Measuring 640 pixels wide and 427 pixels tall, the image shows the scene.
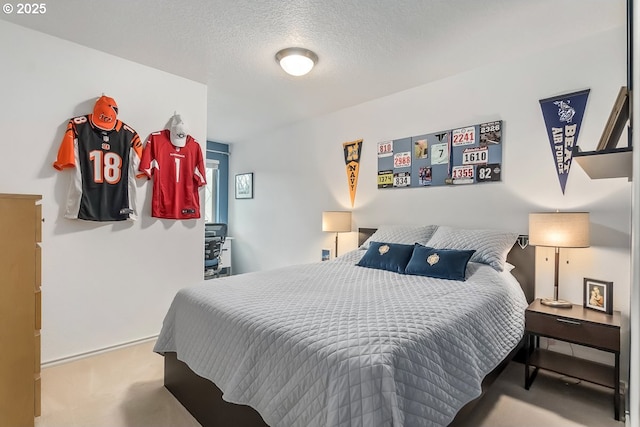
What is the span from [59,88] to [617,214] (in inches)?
159

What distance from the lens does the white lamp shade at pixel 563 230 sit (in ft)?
6.95

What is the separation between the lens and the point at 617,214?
2197 mm

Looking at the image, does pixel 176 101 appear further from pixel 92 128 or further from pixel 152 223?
pixel 152 223

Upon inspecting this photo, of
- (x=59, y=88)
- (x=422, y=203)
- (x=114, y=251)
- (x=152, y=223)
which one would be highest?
(x=59, y=88)

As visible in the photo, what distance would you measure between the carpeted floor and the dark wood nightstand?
4.5 inches

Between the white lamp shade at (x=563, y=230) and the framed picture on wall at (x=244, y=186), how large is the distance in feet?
13.0

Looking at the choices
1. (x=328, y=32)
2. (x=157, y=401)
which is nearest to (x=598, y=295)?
(x=328, y=32)

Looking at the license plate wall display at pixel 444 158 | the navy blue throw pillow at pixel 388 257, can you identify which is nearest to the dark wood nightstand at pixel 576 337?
the navy blue throw pillow at pixel 388 257

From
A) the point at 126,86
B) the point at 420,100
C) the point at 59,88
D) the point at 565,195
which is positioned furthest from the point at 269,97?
the point at 565,195

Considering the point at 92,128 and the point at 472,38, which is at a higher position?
the point at 472,38

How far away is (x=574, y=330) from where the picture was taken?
6.45 feet

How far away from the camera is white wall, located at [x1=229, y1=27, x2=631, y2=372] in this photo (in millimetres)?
2254

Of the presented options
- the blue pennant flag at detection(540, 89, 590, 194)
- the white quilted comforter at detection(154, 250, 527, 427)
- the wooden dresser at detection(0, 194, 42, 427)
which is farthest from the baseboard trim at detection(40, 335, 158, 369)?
the blue pennant flag at detection(540, 89, 590, 194)

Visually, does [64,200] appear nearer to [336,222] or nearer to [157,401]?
[157,401]
